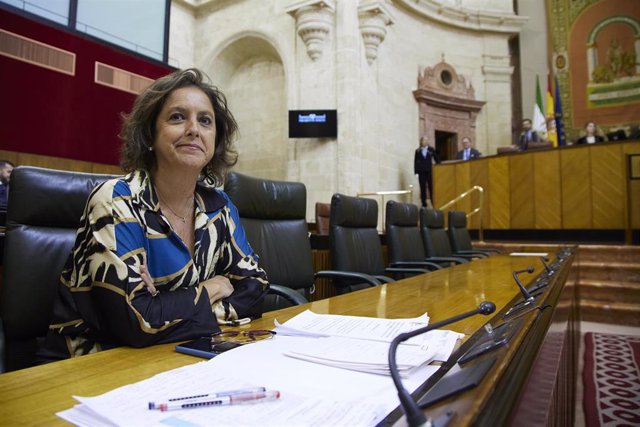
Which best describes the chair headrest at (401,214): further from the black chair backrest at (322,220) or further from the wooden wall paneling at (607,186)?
the wooden wall paneling at (607,186)

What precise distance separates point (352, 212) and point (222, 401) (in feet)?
6.54

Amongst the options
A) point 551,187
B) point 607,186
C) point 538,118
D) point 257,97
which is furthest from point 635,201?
point 257,97

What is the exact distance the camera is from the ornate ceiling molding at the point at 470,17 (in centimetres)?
916

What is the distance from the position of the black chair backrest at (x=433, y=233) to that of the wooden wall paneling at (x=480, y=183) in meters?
3.99

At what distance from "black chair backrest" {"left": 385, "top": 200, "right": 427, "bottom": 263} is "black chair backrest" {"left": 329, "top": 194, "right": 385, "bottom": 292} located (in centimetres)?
18

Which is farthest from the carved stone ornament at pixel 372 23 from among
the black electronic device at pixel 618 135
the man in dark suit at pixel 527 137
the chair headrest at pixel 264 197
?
the chair headrest at pixel 264 197

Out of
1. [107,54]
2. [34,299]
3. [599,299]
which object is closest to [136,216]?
[34,299]

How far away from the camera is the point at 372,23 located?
726 centimetres

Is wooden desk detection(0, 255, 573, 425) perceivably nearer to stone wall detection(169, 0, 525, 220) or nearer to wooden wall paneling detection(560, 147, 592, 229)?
stone wall detection(169, 0, 525, 220)

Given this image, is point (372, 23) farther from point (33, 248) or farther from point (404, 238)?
point (33, 248)

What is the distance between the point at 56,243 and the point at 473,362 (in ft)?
3.65

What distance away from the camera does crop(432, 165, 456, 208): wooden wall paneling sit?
25.9 feet

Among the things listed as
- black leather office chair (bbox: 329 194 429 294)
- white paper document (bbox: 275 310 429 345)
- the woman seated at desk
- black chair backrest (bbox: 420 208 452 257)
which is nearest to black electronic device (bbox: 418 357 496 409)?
white paper document (bbox: 275 310 429 345)

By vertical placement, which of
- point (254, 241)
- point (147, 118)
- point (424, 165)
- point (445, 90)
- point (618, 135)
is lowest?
point (254, 241)
